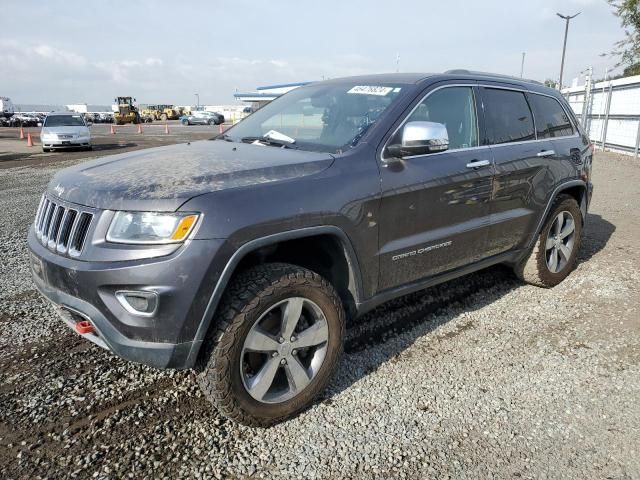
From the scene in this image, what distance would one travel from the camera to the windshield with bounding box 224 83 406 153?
3099 mm

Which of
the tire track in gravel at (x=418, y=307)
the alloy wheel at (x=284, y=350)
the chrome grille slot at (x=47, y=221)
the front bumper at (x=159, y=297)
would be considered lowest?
the tire track in gravel at (x=418, y=307)

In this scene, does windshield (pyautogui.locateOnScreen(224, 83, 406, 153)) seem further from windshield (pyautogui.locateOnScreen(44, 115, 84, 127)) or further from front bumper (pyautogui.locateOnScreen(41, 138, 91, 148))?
windshield (pyautogui.locateOnScreen(44, 115, 84, 127))

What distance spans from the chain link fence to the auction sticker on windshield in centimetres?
1412

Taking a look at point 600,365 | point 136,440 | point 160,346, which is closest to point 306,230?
point 160,346

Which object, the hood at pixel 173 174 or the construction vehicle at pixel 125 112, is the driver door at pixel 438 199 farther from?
the construction vehicle at pixel 125 112

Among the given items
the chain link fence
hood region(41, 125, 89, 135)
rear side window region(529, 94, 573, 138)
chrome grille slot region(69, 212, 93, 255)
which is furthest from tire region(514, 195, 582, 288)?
hood region(41, 125, 89, 135)

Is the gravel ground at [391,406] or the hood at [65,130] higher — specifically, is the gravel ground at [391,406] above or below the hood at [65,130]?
below

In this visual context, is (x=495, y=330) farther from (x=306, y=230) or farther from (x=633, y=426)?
(x=306, y=230)

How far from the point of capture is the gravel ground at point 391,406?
2.36 m

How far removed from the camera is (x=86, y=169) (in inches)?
112

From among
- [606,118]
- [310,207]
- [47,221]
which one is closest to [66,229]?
[47,221]

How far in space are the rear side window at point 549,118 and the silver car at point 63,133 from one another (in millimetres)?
17572

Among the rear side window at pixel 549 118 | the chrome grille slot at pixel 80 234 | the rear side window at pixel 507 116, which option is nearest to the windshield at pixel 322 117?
the rear side window at pixel 507 116

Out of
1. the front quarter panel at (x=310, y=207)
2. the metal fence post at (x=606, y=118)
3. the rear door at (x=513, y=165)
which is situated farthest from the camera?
the metal fence post at (x=606, y=118)
